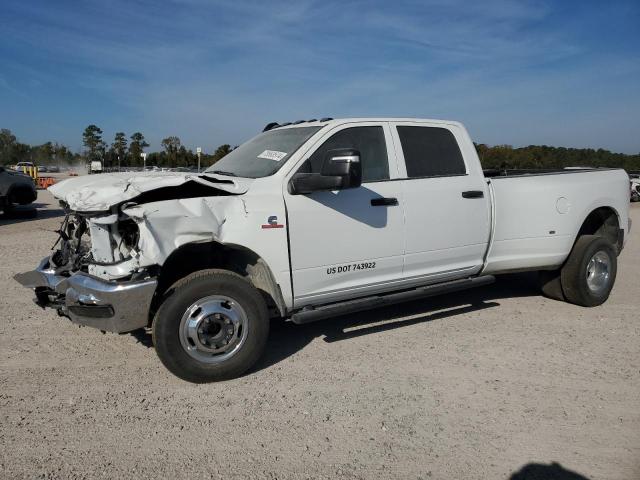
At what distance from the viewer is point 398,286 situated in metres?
4.80

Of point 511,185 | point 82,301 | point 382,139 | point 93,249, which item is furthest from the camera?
point 511,185

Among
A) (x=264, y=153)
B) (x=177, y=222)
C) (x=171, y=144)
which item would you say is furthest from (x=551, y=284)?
(x=171, y=144)

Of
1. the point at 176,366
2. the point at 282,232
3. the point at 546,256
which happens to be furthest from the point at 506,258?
the point at 176,366

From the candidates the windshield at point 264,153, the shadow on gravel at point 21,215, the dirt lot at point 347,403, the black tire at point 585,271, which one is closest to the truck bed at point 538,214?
the black tire at point 585,271

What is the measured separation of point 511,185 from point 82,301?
4281 millimetres

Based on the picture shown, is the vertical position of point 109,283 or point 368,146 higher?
point 368,146

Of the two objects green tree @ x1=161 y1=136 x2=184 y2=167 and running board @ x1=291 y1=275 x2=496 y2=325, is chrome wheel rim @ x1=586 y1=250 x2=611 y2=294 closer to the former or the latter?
running board @ x1=291 y1=275 x2=496 y2=325

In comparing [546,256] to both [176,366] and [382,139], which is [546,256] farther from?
[176,366]

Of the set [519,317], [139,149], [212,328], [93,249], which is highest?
[139,149]

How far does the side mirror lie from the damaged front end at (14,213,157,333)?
1.31 m

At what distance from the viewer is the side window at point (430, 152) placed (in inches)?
192

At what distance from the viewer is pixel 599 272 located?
6.04 metres

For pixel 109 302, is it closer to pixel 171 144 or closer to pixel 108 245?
pixel 108 245

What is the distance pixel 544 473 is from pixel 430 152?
3.09m
